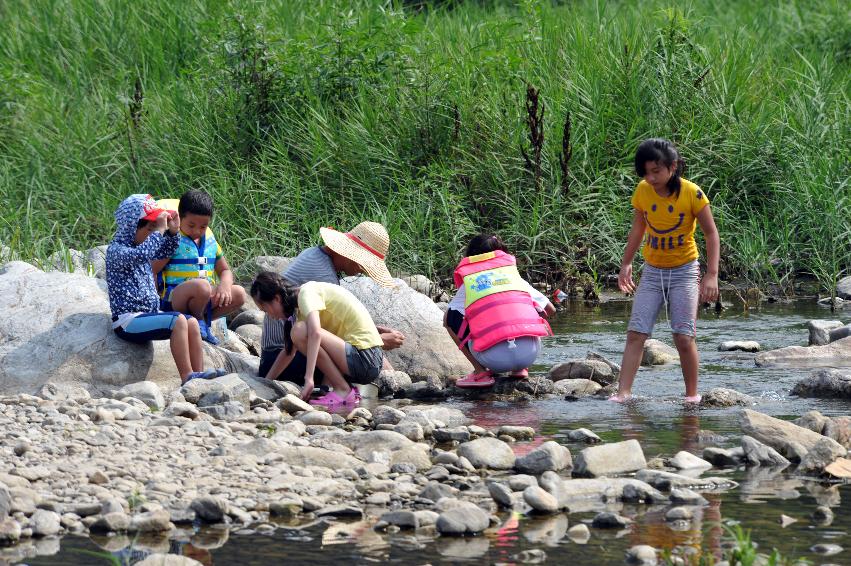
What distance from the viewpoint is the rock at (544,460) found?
532cm

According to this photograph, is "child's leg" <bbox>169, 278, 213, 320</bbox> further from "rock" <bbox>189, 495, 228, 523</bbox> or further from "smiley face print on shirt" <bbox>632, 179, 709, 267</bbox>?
"rock" <bbox>189, 495, 228, 523</bbox>

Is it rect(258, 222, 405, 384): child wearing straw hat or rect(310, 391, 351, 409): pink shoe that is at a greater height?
rect(258, 222, 405, 384): child wearing straw hat

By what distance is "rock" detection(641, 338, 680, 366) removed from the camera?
8289 millimetres

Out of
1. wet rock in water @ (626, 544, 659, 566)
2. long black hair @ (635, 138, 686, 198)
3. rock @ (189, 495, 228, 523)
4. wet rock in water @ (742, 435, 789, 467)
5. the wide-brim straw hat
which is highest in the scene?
long black hair @ (635, 138, 686, 198)

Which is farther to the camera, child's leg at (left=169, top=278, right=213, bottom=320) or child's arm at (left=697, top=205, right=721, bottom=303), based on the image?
child's leg at (left=169, top=278, right=213, bottom=320)

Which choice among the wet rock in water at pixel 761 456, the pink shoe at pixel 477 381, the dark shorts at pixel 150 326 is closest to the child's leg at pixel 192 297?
the dark shorts at pixel 150 326

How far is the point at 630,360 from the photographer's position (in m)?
6.95

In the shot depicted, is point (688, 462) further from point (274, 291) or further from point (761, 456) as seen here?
point (274, 291)

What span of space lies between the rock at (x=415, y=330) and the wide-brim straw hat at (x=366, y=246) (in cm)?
51

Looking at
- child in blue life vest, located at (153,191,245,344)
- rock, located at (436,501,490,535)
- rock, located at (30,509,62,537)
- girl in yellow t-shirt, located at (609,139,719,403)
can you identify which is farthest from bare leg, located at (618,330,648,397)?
rock, located at (30,509,62,537)

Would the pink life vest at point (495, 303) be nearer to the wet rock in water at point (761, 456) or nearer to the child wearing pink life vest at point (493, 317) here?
the child wearing pink life vest at point (493, 317)

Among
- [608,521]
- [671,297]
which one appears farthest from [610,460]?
[671,297]

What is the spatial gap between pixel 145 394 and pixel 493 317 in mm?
1989

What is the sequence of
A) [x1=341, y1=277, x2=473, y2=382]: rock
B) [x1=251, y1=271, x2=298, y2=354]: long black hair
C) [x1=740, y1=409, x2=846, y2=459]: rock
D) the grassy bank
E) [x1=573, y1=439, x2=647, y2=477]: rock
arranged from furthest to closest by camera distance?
the grassy bank
[x1=341, y1=277, x2=473, y2=382]: rock
[x1=251, y1=271, x2=298, y2=354]: long black hair
[x1=740, y1=409, x2=846, y2=459]: rock
[x1=573, y1=439, x2=647, y2=477]: rock
